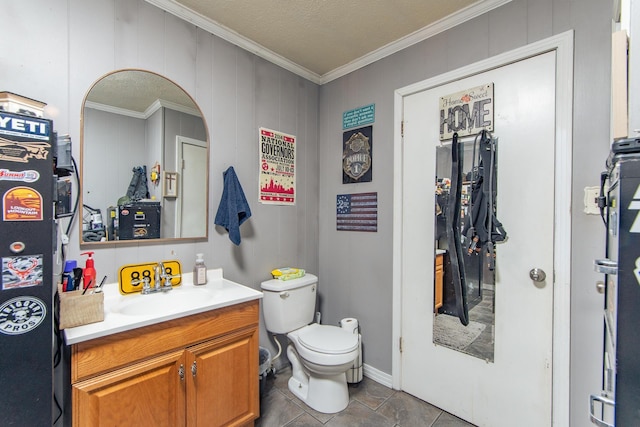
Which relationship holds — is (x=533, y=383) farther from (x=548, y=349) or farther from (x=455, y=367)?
(x=455, y=367)

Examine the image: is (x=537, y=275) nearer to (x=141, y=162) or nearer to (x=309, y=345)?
(x=309, y=345)

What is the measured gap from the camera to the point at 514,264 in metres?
1.59

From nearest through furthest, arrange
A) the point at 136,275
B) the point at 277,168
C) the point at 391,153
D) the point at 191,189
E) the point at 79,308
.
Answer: the point at 79,308, the point at 136,275, the point at 191,189, the point at 391,153, the point at 277,168

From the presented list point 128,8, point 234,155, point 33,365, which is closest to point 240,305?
point 33,365

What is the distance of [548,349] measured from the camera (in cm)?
148

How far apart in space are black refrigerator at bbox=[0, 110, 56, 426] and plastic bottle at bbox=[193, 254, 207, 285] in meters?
0.79

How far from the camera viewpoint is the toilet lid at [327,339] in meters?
1.76

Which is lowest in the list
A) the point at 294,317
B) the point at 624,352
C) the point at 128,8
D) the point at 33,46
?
the point at 294,317

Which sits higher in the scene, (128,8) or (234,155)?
(128,8)

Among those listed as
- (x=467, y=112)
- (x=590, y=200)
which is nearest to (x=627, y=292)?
(x=590, y=200)

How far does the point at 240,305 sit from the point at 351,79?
6.20ft

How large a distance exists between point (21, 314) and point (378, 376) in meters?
2.06

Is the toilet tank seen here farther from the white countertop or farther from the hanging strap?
the hanging strap

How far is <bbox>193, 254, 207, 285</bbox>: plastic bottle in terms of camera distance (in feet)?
5.62
